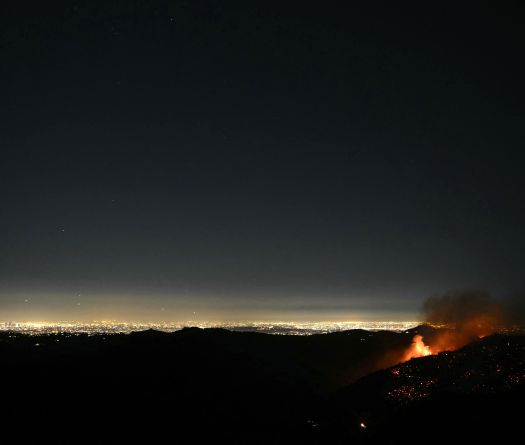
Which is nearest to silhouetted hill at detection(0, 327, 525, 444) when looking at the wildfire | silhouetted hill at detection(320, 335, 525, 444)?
silhouetted hill at detection(320, 335, 525, 444)

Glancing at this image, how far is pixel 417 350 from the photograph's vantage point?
274ft

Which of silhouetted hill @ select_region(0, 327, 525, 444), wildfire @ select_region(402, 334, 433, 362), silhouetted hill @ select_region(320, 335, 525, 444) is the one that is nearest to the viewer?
silhouetted hill @ select_region(0, 327, 525, 444)

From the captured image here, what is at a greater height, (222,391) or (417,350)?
(417,350)

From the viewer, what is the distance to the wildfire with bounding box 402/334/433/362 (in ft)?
266

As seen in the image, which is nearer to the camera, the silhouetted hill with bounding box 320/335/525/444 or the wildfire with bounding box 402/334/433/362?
the silhouetted hill with bounding box 320/335/525/444

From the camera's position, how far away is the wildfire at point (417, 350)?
266 ft

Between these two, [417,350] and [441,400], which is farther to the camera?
[417,350]

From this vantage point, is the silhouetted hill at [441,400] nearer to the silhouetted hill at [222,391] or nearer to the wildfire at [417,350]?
the silhouetted hill at [222,391]

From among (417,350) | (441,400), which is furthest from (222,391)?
(417,350)

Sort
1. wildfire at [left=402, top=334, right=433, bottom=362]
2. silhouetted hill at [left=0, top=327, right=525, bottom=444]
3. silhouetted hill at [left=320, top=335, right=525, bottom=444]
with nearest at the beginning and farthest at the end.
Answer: silhouetted hill at [left=0, top=327, right=525, bottom=444] → silhouetted hill at [left=320, top=335, right=525, bottom=444] → wildfire at [left=402, top=334, right=433, bottom=362]

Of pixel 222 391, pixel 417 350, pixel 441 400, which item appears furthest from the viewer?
pixel 417 350

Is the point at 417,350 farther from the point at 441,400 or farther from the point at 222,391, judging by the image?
the point at 222,391

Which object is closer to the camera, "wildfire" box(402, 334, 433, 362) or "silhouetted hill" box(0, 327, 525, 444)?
"silhouetted hill" box(0, 327, 525, 444)

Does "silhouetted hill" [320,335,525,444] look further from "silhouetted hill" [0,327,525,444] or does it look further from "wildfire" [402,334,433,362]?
"wildfire" [402,334,433,362]
